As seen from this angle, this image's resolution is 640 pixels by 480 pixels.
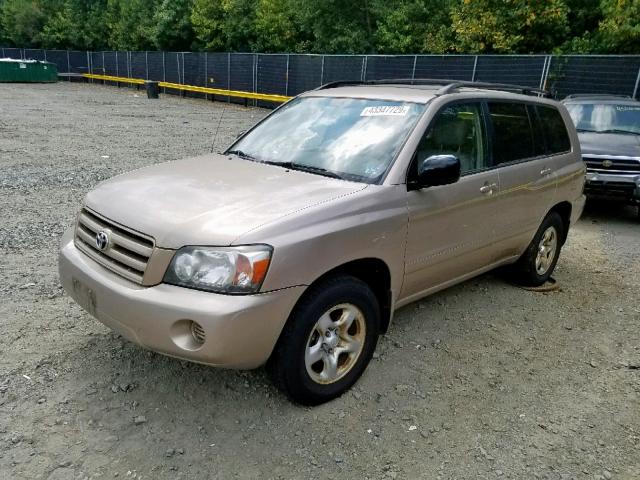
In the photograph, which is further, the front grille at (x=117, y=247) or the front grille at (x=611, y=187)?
the front grille at (x=611, y=187)

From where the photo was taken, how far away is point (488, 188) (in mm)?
4047

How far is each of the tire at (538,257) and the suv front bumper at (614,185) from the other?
283cm

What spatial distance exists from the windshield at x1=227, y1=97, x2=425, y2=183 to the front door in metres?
0.21

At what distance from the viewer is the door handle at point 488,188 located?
4.00 m

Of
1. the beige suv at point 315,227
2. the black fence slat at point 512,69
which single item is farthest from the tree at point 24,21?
the beige suv at point 315,227

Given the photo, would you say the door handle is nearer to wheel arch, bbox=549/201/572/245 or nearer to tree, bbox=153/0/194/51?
wheel arch, bbox=549/201/572/245

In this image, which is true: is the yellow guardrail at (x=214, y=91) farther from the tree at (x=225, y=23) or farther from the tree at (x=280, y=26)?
the tree at (x=280, y=26)

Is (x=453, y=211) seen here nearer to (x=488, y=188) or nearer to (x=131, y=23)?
(x=488, y=188)

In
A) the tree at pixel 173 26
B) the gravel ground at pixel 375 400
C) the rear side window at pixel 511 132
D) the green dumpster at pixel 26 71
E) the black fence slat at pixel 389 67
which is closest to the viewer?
the gravel ground at pixel 375 400

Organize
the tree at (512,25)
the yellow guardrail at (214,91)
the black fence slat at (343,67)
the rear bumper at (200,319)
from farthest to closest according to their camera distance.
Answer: the yellow guardrail at (214,91) → the black fence slat at (343,67) → the tree at (512,25) → the rear bumper at (200,319)

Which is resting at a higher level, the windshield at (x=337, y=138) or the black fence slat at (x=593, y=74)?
the black fence slat at (x=593, y=74)

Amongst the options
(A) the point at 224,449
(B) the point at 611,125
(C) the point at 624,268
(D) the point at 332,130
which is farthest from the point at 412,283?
(B) the point at 611,125

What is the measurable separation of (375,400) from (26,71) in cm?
3837

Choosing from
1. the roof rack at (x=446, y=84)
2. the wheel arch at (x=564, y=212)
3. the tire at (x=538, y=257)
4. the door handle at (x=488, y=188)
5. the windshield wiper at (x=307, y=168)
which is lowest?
the tire at (x=538, y=257)
